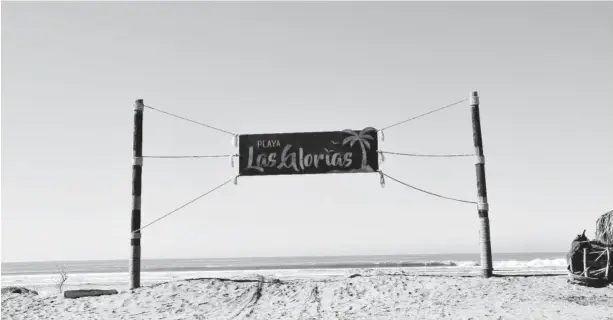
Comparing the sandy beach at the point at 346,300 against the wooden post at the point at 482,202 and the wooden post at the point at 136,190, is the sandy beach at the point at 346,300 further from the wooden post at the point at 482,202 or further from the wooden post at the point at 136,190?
the wooden post at the point at 136,190

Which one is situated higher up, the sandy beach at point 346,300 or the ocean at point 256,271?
the sandy beach at point 346,300

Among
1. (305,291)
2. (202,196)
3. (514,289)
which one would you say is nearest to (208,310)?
(305,291)

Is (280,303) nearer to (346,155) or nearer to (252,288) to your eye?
(252,288)

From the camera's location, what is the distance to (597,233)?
12.4 meters

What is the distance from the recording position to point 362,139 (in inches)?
513

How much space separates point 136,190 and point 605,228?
37.3ft

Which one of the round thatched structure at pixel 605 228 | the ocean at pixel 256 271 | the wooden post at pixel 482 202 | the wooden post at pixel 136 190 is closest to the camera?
the round thatched structure at pixel 605 228

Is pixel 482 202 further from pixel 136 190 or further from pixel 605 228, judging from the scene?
pixel 136 190

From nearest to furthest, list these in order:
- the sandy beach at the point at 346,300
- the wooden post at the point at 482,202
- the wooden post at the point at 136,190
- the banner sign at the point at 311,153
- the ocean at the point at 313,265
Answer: the sandy beach at the point at 346,300 < the wooden post at the point at 482,202 < the wooden post at the point at 136,190 < the banner sign at the point at 311,153 < the ocean at the point at 313,265

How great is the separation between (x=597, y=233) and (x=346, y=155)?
20.8ft

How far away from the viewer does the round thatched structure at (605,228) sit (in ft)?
39.0

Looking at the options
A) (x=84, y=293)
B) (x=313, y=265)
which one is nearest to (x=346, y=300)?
(x=84, y=293)

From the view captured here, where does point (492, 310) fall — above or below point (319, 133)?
below

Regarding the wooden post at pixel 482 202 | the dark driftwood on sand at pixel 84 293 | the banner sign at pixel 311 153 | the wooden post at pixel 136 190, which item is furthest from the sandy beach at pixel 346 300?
the banner sign at pixel 311 153
